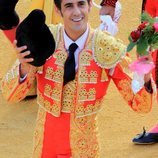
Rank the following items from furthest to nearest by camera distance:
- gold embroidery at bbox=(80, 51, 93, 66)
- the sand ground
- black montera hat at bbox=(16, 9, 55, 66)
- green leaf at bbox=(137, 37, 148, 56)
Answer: the sand ground < gold embroidery at bbox=(80, 51, 93, 66) < black montera hat at bbox=(16, 9, 55, 66) < green leaf at bbox=(137, 37, 148, 56)

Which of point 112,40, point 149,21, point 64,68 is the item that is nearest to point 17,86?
point 64,68

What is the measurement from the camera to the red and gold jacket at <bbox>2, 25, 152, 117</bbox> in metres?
3.46

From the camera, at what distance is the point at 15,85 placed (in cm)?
344

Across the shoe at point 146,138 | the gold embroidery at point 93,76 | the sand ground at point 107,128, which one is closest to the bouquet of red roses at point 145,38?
the gold embroidery at point 93,76

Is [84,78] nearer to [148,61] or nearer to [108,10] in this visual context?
[148,61]

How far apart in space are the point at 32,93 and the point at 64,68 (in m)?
2.74

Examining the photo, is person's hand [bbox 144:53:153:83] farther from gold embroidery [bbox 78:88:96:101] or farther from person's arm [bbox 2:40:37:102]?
person's arm [bbox 2:40:37:102]

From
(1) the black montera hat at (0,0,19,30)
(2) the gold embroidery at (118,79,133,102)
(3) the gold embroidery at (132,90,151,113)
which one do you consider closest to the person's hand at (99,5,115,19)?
(2) the gold embroidery at (118,79,133,102)

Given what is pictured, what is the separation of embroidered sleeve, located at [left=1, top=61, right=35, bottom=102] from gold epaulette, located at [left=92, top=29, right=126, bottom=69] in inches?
15.0

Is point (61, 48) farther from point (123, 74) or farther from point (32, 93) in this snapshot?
point (32, 93)

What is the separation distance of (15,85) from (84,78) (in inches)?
15.2

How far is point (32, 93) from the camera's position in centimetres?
616

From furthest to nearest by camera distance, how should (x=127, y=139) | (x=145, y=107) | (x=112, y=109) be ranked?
(x=112, y=109), (x=127, y=139), (x=145, y=107)

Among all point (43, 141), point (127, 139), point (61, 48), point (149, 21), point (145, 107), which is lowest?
point (127, 139)
